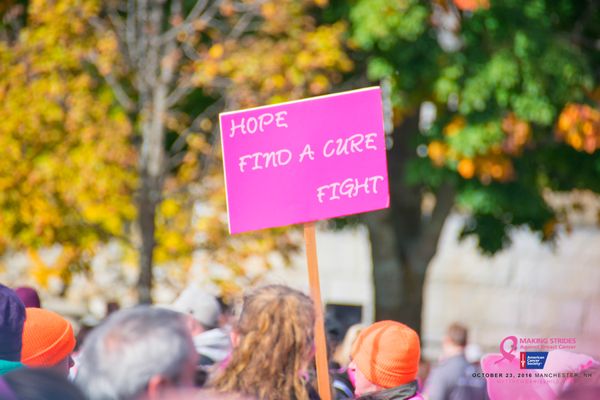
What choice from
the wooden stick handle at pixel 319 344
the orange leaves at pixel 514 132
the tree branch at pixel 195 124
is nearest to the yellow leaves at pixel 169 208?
the tree branch at pixel 195 124

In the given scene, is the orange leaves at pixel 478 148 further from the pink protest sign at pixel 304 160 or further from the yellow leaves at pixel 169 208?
the pink protest sign at pixel 304 160

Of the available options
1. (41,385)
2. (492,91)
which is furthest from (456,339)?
(41,385)

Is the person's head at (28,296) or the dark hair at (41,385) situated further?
the person's head at (28,296)

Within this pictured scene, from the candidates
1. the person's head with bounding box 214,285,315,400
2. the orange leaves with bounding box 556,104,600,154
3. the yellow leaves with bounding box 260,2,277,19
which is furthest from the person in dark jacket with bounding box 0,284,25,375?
the orange leaves with bounding box 556,104,600,154

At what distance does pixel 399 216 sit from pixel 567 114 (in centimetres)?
281

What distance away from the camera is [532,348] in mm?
4098

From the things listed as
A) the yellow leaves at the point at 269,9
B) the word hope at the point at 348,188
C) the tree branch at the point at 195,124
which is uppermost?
the yellow leaves at the point at 269,9

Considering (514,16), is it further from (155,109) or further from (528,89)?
(155,109)

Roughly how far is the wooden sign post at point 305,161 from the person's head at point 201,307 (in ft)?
3.85

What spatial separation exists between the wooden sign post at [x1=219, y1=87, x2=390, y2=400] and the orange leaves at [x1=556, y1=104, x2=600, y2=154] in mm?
5504

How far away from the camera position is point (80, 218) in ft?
31.9

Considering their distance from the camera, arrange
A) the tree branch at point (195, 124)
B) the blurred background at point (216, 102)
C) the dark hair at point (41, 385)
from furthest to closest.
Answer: the tree branch at point (195, 124) → the blurred background at point (216, 102) → the dark hair at point (41, 385)

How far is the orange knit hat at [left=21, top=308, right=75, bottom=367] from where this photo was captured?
3885 mm

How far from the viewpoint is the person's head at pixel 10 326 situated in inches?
137
